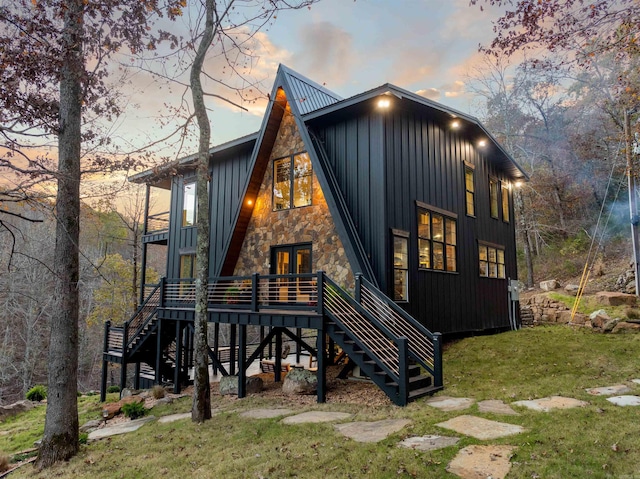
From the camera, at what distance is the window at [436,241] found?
11453 millimetres

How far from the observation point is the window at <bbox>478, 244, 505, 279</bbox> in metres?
14.5

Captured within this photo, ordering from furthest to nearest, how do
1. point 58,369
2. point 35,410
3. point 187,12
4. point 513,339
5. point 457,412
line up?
point 35,410, point 513,339, point 187,12, point 58,369, point 457,412

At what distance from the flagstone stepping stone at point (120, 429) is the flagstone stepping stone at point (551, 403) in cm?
707

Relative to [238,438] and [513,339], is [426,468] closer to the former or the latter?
[238,438]

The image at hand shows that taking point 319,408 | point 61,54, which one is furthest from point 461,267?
point 61,54

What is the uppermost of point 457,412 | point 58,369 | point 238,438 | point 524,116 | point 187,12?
point 524,116

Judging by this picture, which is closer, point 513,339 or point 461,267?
point 513,339

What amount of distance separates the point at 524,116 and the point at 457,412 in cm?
2959

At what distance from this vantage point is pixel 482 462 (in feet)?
13.7

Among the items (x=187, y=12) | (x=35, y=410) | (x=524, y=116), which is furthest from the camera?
(x=524, y=116)

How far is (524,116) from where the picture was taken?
30.4 meters

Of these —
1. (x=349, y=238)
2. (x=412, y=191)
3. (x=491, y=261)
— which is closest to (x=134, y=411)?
(x=349, y=238)

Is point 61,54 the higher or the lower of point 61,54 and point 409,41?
the lower

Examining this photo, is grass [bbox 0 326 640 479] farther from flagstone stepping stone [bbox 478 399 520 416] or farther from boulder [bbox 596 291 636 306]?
boulder [bbox 596 291 636 306]
